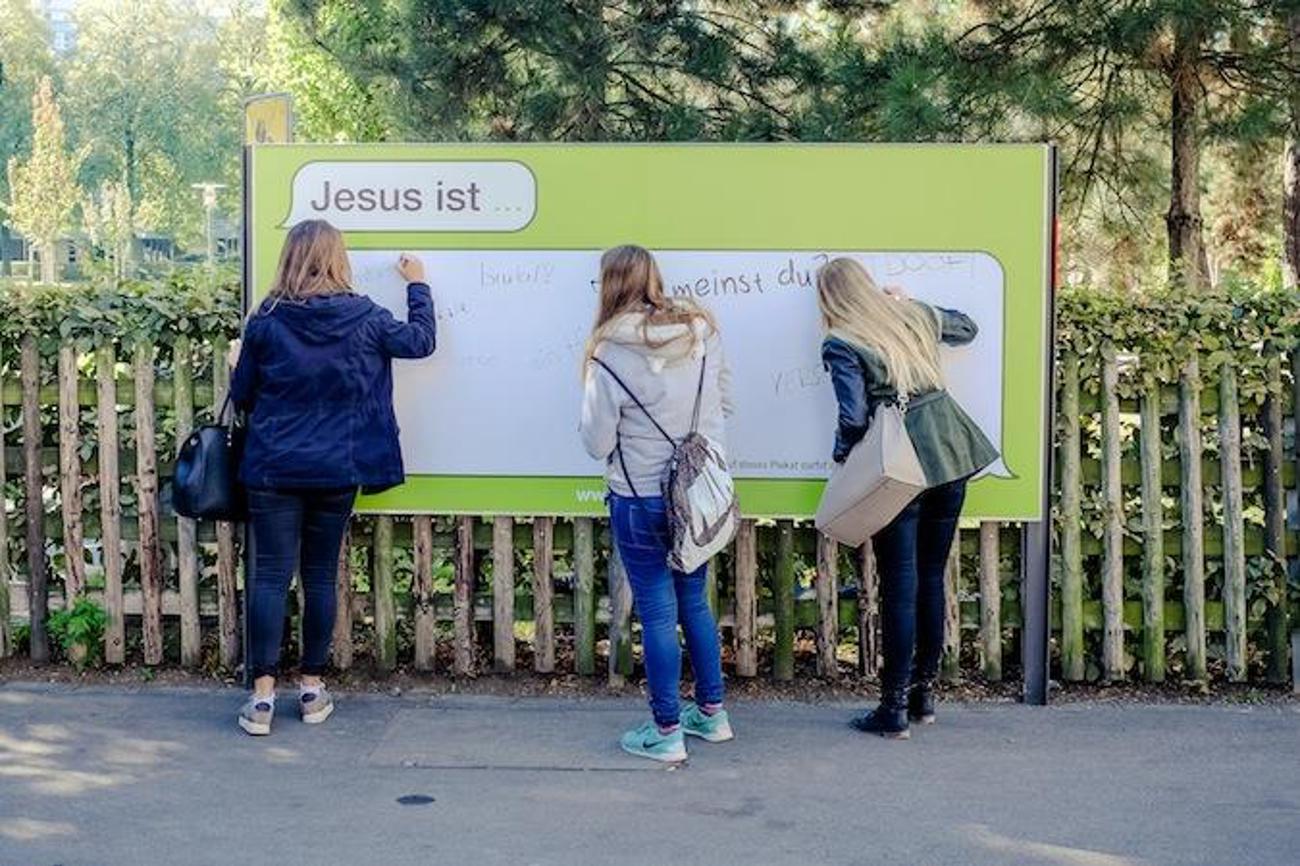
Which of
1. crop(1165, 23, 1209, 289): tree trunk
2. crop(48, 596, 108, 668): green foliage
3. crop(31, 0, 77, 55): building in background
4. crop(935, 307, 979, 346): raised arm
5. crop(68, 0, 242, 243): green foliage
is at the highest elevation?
crop(31, 0, 77, 55): building in background

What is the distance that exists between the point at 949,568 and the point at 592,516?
134 centimetres

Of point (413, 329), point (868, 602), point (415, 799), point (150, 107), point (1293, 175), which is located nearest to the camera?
point (415, 799)

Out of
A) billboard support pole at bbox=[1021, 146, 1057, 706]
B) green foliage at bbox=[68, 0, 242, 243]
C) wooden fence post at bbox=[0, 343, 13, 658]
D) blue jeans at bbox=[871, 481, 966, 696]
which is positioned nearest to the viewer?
blue jeans at bbox=[871, 481, 966, 696]

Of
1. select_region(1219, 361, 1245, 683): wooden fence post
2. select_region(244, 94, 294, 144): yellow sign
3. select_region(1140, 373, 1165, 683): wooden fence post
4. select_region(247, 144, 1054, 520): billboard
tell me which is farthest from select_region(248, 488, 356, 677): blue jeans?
select_region(1219, 361, 1245, 683): wooden fence post

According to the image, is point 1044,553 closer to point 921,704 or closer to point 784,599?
point 921,704

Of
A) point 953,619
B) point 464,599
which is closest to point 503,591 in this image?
point 464,599

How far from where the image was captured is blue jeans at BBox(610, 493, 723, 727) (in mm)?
5328

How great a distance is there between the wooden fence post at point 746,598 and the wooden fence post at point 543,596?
709mm

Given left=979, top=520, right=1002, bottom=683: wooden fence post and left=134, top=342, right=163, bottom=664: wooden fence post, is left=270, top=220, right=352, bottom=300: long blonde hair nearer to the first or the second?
left=134, top=342, right=163, bottom=664: wooden fence post

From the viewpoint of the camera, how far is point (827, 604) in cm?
635

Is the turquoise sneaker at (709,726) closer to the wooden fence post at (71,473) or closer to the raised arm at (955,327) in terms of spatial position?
the raised arm at (955,327)

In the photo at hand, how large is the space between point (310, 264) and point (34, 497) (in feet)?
5.72

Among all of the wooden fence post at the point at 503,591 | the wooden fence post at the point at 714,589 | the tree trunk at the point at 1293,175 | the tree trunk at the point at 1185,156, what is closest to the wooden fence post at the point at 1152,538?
the wooden fence post at the point at 714,589

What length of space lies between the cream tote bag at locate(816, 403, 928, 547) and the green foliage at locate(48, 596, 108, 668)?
2.94 metres
